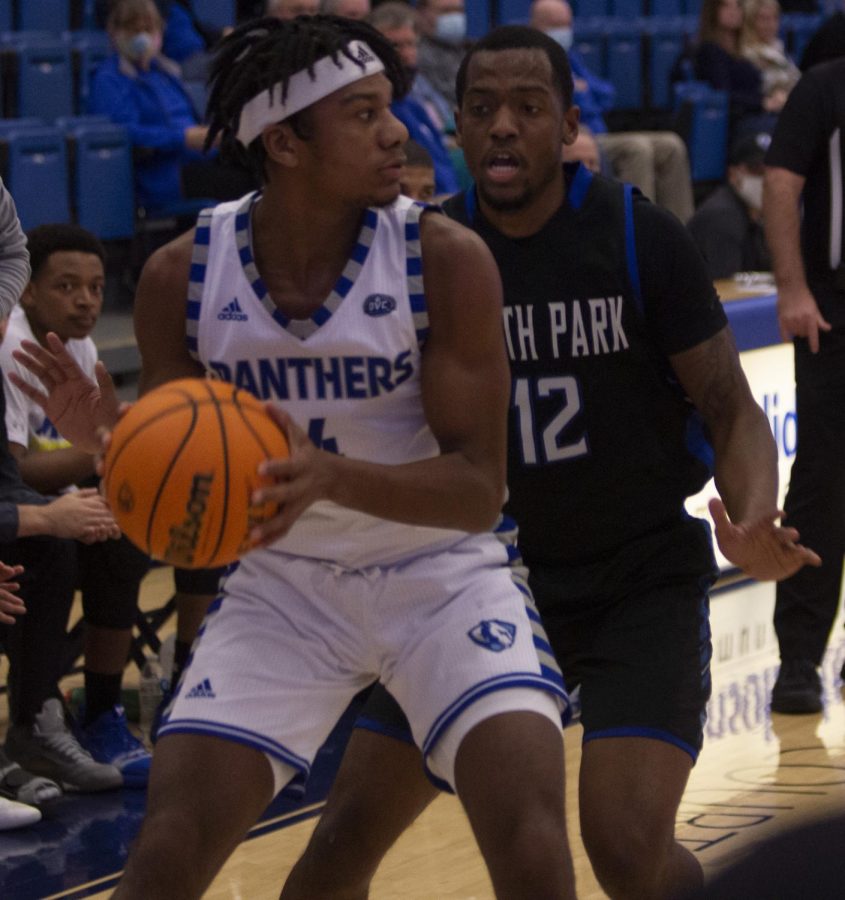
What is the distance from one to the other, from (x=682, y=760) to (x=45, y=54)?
270 inches

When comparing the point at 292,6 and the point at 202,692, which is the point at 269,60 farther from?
the point at 292,6

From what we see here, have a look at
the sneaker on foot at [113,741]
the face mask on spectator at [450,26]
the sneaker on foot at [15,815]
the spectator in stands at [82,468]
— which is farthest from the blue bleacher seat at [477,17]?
the sneaker on foot at [15,815]

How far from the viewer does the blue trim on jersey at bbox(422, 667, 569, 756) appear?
107 inches

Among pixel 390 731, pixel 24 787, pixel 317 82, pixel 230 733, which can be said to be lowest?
pixel 24 787

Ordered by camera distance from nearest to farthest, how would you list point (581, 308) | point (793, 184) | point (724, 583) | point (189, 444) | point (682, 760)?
1. point (189, 444)
2. point (682, 760)
3. point (581, 308)
4. point (793, 184)
5. point (724, 583)

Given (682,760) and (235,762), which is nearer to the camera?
(235,762)

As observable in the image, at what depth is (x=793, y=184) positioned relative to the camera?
219 inches

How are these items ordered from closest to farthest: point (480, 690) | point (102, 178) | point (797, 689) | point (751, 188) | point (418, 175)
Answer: point (480, 690), point (797, 689), point (418, 175), point (102, 178), point (751, 188)

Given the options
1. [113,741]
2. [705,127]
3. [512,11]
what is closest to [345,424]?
[113,741]

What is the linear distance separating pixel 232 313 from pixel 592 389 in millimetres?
819

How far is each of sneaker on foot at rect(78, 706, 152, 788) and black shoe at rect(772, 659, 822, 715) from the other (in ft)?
6.74

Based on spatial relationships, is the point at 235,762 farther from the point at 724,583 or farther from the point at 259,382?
the point at 724,583

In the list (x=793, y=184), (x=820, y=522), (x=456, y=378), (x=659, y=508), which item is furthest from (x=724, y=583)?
(x=456, y=378)

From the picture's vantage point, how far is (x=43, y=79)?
8.98 m
